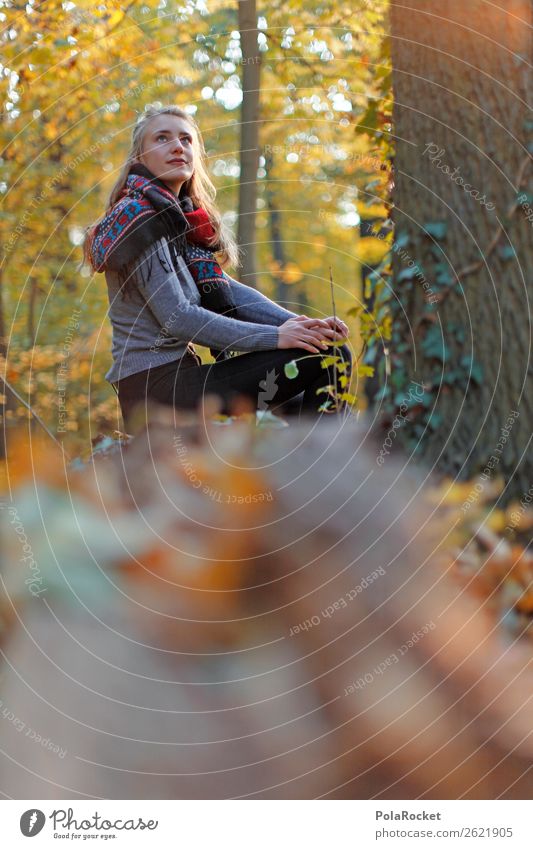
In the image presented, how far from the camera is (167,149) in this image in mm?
3006

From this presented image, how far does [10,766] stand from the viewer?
138 centimetres

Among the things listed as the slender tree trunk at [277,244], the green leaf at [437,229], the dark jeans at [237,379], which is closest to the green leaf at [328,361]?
the dark jeans at [237,379]

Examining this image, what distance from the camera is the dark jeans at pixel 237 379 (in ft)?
9.85

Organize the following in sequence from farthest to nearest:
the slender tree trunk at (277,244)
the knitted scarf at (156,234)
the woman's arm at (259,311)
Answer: the slender tree trunk at (277,244), the woman's arm at (259,311), the knitted scarf at (156,234)

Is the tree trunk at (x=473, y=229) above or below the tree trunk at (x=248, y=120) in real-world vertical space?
below

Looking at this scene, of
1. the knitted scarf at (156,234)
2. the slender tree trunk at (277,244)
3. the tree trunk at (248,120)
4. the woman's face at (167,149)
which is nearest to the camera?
the knitted scarf at (156,234)

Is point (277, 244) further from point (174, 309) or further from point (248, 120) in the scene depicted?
point (174, 309)

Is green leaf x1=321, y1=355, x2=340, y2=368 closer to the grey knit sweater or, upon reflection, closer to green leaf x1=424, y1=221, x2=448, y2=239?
the grey knit sweater

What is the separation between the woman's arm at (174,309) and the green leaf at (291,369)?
16 centimetres

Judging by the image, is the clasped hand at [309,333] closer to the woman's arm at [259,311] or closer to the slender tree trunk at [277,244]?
the woman's arm at [259,311]

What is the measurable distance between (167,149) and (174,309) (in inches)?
22.0

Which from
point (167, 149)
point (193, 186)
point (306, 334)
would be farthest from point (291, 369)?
point (167, 149)

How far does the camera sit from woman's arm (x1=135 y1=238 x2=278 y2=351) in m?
2.88

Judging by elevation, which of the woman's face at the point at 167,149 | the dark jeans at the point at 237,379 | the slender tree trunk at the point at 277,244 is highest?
the slender tree trunk at the point at 277,244
